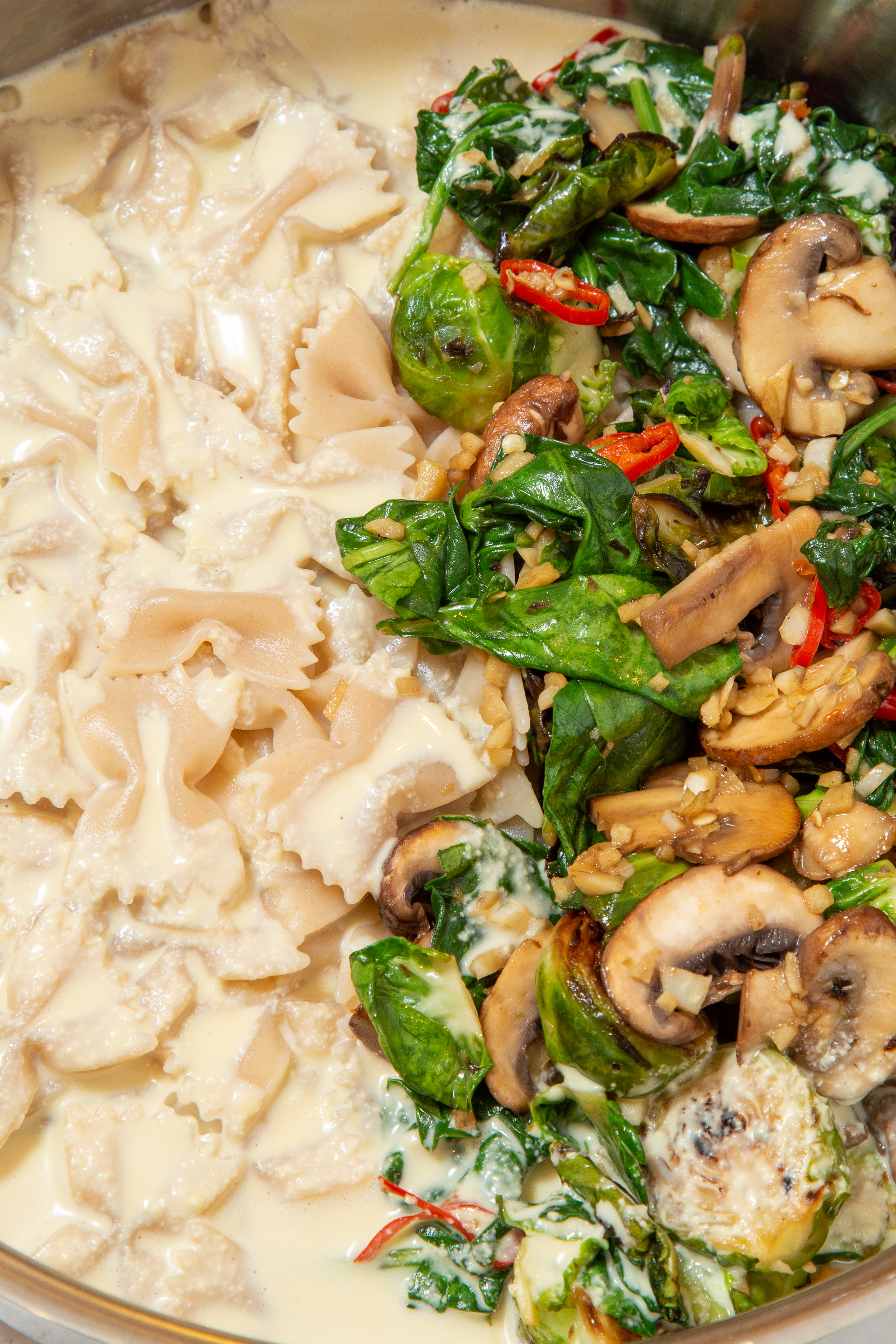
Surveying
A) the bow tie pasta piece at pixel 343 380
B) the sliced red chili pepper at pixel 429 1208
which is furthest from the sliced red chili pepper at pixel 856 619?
the sliced red chili pepper at pixel 429 1208

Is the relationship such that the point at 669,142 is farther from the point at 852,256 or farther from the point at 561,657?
the point at 561,657

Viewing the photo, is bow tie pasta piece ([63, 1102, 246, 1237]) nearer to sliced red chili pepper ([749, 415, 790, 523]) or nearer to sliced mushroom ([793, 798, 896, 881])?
sliced mushroom ([793, 798, 896, 881])

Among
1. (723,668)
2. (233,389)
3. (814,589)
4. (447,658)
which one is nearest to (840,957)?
(723,668)

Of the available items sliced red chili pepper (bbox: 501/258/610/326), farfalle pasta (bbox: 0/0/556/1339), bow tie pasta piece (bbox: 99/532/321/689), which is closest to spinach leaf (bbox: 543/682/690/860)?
farfalle pasta (bbox: 0/0/556/1339)

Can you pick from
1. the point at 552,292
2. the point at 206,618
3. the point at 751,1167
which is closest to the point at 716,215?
the point at 552,292

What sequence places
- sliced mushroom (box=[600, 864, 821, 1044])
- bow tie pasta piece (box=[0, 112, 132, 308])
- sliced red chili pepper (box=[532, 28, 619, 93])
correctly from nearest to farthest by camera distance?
sliced mushroom (box=[600, 864, 821, 1044]), bow tie pasta piece (box=[0, 112, 132, 308]), sliced red chili pepper (box=[532, 28, 619, 93])

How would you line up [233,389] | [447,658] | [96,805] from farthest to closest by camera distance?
[233,389] → [447,658] → [96,805]
